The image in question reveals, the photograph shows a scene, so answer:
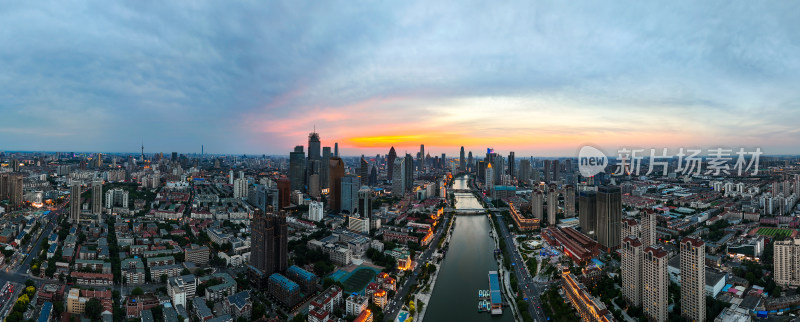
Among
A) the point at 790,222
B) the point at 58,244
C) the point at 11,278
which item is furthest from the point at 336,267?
the point at 790,222

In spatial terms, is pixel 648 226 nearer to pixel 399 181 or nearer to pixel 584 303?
pixel 584 303

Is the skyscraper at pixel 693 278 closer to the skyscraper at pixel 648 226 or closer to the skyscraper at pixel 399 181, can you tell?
the skyscraper at pixel 648 226

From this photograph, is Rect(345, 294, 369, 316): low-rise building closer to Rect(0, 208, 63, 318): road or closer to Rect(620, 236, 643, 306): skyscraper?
Rect(620, 236, 643, 306): skyscraper

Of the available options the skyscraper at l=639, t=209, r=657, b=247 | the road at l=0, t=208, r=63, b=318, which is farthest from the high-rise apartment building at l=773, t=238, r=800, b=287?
the road at l=0, t=208, r=63, b=318

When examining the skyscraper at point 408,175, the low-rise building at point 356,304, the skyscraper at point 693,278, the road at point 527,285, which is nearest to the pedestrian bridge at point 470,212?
the skyscraper at point 408,175

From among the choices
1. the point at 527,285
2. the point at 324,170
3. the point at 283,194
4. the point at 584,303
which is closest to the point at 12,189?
the point at 283,194
